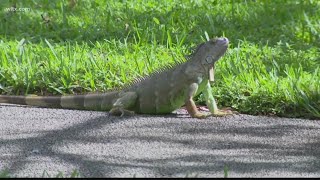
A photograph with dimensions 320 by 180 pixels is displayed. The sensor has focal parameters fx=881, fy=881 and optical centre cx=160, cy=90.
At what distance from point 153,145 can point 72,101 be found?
1402mm

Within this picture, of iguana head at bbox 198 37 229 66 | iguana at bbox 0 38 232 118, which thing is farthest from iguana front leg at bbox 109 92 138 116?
iguana head at bbox 198 37 229 66

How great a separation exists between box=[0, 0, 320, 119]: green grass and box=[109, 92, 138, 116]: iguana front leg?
1.23 ft

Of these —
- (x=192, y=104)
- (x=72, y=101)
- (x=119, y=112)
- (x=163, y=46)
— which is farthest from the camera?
(x=163, y=46)

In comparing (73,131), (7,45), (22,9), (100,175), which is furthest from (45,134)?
(22,9)

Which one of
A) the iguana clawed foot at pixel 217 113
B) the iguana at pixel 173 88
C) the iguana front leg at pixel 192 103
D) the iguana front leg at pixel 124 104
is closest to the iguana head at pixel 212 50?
the iguana at pixel 173 88

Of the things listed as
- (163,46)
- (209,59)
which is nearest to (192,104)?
(209,59)

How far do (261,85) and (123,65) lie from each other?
1.28m

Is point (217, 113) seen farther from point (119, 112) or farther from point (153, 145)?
point (153, 145)

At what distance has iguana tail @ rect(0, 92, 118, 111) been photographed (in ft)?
23.4

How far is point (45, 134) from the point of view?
6.27 metres

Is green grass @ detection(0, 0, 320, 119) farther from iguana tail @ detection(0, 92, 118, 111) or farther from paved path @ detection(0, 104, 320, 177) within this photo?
paved path @ detection(0, 104, 320, 177)

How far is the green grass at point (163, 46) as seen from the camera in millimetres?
7336

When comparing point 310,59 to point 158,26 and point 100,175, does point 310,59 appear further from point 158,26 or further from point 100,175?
point 100,175

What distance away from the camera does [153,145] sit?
5980 mm
